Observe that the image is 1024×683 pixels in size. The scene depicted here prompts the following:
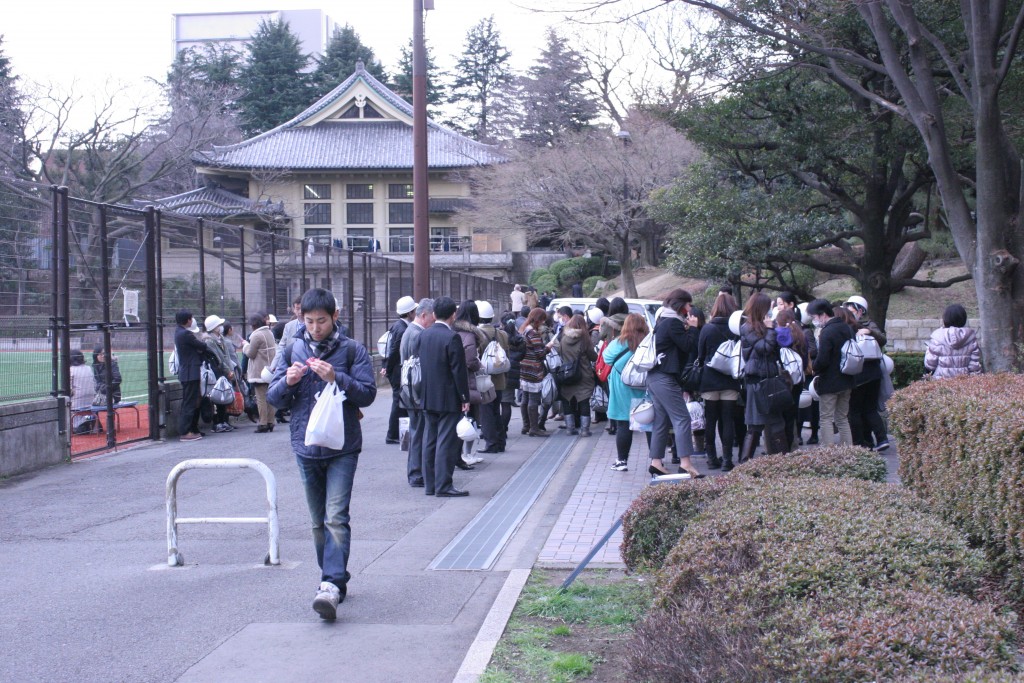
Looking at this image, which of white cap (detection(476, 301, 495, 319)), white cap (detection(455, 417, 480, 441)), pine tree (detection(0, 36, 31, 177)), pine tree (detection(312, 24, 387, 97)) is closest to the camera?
white cap (detection(455, 417, 480, 441))

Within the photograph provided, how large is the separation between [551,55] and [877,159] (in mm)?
32712

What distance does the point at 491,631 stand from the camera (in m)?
5.02

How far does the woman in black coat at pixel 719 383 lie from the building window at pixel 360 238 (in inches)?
1442

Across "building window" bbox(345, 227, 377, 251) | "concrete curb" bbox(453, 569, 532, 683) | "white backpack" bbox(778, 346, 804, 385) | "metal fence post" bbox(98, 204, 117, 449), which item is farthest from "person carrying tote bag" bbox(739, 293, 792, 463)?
"building window" bbox(345, 227, 377, 251)

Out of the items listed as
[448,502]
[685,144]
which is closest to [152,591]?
[448,502]

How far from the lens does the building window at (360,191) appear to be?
48.7m

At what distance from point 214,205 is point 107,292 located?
30223 mm

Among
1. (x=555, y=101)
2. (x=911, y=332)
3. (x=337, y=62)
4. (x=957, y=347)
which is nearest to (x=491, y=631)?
(x=957, y=347)

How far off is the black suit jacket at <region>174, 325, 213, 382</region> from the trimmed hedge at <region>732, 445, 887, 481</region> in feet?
28.8

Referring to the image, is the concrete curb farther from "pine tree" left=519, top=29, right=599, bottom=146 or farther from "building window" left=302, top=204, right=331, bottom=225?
"building window" left=302, top=204, right=331, bottom=225

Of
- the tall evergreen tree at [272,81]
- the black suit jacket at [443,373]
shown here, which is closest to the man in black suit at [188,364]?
the black suit jacket at [443,373]

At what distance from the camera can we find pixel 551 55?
46.5 m

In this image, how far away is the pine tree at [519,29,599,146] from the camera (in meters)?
44.9

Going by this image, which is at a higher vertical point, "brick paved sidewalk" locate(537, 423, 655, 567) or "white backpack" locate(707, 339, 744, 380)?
"white backpack" locate(707, 339, 744, 380)
